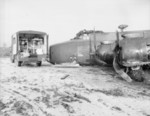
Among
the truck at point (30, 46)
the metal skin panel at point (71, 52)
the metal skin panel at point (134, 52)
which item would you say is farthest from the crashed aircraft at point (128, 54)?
the truck at point (30, 46)

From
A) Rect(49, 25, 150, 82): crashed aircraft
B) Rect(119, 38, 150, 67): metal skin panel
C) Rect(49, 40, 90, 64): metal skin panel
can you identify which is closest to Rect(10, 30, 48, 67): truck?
Rect(49, 40, 90, 64): metal skin panel

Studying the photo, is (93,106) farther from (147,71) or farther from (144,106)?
(147,71)

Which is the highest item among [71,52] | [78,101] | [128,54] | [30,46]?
[30,46]

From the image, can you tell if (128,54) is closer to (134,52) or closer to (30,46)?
(134,52)

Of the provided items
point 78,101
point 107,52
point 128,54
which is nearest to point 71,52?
point 107,52

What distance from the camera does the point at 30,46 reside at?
11.5 metres

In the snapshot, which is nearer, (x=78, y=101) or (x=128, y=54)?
(x=78, y=101)

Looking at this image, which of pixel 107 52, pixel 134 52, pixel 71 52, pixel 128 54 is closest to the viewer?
pixel 134 52

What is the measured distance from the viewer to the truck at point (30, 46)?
10.3 metres

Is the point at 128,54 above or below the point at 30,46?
below

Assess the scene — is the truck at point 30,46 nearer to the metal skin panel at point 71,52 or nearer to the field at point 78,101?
the metal skin panel at point 71,52

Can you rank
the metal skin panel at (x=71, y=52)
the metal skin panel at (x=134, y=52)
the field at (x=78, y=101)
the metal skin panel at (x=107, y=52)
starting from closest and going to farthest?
the field at (x=78, y=101)
the metal skin panel at (x=134, y=52)
the metal skin panel at (x=107, y=52)
the metal skin panel at (x=71, y=52)

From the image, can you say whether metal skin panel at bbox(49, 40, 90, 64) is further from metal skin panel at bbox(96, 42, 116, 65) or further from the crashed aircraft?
metal skin panel at bbox(96, 42, 116, 65)

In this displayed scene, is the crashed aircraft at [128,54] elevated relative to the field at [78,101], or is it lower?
elevated
